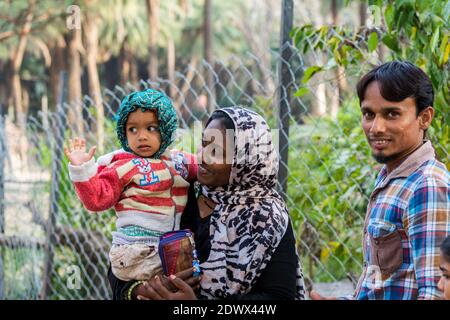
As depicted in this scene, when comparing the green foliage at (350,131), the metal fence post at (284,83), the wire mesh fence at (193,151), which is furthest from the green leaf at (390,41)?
the metal fence post at (284,83)

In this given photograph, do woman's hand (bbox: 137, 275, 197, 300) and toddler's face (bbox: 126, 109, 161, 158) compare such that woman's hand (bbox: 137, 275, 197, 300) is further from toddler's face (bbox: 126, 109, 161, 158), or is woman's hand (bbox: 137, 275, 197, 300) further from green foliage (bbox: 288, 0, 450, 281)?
green foliage (bbox: 288, 0, 450, 281)

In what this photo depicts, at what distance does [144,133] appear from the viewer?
2.47 m

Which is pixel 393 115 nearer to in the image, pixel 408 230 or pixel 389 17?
pixel 408 230

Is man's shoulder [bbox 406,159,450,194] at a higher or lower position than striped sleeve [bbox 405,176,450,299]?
higher

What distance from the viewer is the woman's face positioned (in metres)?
2.29

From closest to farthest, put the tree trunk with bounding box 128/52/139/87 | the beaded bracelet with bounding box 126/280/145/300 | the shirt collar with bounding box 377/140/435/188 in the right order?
the shirt collar with bounding box 377/140/435/188, the beaded bracelet with bounding box 126/280/145/300, the tree trunk with bounding box 128/52/139/87

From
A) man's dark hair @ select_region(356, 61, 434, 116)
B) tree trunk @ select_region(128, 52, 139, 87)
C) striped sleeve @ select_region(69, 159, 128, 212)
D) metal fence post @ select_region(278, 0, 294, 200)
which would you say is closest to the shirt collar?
man's dark hair @ select_region(356, 61, 434, 116)

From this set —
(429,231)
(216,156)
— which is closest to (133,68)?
(216,156)

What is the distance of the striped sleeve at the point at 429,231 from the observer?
6.18ft

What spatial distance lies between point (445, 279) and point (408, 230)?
155 mm

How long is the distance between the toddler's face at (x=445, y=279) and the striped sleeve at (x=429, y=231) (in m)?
0.02

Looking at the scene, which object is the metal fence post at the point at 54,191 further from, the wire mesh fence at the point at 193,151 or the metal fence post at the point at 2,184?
the metal fence post at the point at 2,184

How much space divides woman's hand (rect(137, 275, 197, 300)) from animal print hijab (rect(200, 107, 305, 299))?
61 mm
